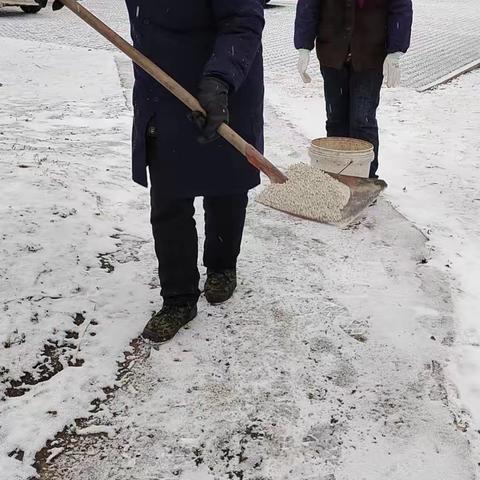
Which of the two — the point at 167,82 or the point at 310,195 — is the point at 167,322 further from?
the point at 310,195

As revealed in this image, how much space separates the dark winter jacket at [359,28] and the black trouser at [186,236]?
1.75 meters

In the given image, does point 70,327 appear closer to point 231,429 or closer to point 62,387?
point 62,387

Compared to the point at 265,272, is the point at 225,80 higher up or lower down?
higher up

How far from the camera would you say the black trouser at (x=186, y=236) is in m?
2.43

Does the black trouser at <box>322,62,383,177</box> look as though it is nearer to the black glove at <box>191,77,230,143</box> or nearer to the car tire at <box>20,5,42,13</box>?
the black glove at <box>191,77,230,143</box>

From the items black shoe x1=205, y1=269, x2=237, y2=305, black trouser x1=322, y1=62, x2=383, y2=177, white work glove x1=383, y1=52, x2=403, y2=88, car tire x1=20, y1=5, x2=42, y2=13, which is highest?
white work glove x1=383, y1=52, x2=403, y2=88

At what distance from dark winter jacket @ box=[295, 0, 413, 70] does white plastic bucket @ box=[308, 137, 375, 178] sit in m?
0.54

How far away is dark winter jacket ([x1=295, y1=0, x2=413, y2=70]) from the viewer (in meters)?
3.75

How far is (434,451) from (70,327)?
154 cm

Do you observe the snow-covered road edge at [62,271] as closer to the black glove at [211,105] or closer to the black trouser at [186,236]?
the black trouser at [186,236]

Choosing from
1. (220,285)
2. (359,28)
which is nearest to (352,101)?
(359,28)

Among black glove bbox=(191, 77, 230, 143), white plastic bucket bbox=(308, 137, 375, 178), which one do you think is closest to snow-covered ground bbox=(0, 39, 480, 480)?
white plastic bucket bbox=(308, 137, 375, 178)

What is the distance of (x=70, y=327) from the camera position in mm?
2541

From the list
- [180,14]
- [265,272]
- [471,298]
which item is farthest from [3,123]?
[471,298]
